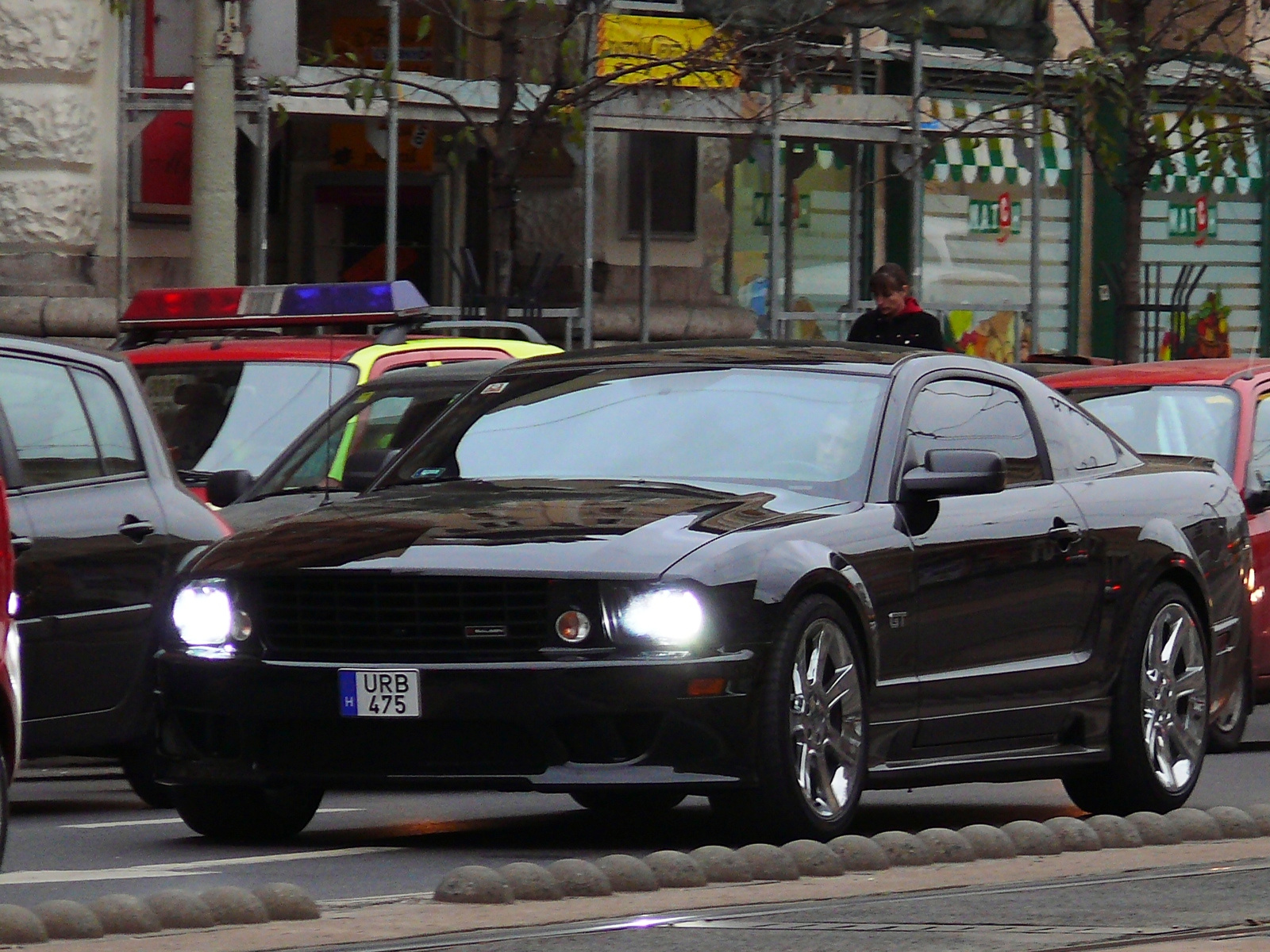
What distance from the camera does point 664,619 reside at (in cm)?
795

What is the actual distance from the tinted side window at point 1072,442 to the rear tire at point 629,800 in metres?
1.72

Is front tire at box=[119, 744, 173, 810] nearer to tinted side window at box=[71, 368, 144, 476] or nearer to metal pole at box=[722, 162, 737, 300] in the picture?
tinted side window at box=[71, 368, 144, 476]

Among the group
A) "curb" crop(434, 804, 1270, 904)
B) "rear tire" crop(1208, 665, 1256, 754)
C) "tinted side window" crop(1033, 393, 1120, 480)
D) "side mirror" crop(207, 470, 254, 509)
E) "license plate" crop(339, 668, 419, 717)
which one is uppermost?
"tinted side window" crop(1033, 393, 1120, 480)

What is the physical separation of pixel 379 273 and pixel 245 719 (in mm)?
18222

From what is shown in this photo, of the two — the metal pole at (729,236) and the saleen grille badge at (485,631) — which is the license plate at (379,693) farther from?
the metal pole at (729,236)

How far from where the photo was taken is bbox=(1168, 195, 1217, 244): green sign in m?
32.6

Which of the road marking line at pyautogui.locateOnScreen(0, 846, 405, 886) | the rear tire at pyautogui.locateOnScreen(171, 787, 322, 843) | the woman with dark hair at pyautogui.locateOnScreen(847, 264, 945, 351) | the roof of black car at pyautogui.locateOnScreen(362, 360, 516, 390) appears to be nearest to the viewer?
the road marking line at pyautogui.locateOnScreen(0, 846, 405, 886)

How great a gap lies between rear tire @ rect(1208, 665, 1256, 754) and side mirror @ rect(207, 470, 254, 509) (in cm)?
368

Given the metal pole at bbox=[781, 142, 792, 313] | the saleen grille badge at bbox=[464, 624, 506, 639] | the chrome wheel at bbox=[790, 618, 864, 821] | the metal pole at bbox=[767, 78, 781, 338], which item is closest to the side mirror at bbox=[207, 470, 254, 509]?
the saleen grille badge at bbox=[464, 624, 506, 639]

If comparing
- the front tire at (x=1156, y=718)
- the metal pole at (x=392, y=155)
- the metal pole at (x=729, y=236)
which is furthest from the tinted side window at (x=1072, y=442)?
the metal pole at (x=729, y=236)

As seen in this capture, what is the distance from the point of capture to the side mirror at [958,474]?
8781 millimetres

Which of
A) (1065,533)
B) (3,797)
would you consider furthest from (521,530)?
(1065,533)

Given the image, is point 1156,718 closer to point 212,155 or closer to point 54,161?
point 212,155

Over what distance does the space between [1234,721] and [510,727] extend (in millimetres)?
5074
